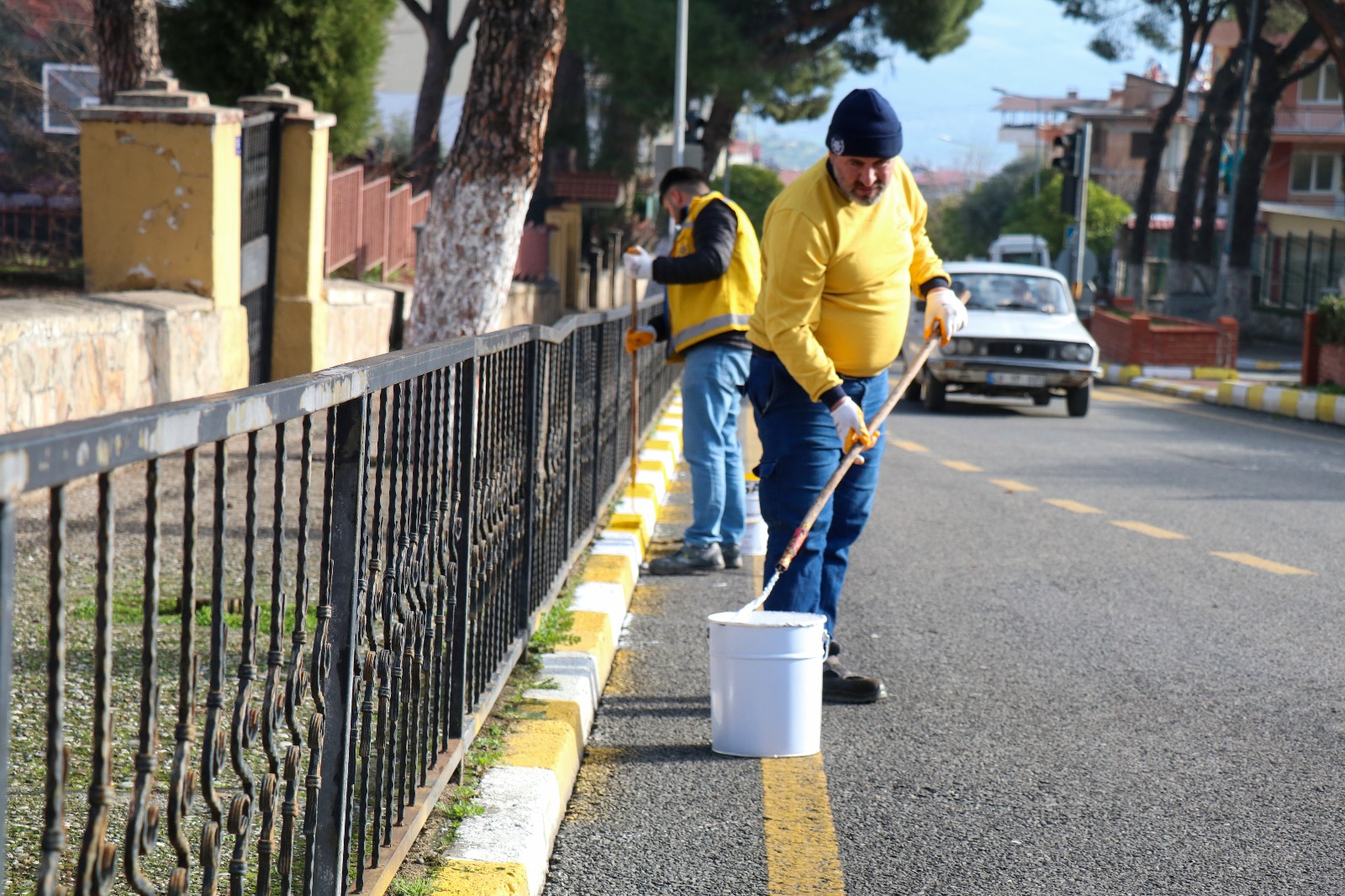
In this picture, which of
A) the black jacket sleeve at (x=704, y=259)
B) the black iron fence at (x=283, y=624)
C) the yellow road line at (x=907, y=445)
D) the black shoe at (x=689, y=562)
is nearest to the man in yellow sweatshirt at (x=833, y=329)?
the black iron fence at (x=283, y=624)

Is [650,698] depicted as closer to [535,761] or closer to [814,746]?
[814,746]

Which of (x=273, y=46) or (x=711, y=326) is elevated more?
(x=273, y=46)

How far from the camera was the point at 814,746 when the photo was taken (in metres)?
4.56

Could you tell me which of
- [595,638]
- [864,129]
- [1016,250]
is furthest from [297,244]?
[1016,250]

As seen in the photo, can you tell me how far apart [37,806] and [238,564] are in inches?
115

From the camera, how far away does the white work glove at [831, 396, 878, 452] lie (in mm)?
4559

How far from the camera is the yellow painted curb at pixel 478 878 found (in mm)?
3125

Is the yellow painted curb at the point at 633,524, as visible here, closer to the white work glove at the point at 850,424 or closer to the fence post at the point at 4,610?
the white work glove at the point at 850,424

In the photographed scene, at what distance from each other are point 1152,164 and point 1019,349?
24.8 meters

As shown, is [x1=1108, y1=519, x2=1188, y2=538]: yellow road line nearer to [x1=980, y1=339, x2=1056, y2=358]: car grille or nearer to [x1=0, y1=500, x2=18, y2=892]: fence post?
[x1=980, y1=339, x2=1056, y2=358]: car grille

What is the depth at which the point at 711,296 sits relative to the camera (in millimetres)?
7121

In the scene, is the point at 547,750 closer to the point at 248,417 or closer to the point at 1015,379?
the point at 248,417

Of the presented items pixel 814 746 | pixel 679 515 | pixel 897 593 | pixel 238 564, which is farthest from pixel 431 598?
pixel 679 515

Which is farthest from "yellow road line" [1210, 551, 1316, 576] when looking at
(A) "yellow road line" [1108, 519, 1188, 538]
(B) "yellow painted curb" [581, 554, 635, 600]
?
(B) "yellow painted curb" [581, 554, 635, 600]
